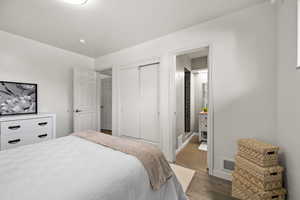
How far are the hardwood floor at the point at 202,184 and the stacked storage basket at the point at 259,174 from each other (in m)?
0.21

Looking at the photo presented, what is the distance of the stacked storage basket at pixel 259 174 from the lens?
1303 millimetres

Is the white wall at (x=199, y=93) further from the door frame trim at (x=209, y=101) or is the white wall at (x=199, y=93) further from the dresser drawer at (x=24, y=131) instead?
the dresser drawer at (x=24, y=131)

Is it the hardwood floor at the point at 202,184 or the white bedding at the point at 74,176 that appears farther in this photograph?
the hardwood floor at the point at 202,184

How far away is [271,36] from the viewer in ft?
5.32

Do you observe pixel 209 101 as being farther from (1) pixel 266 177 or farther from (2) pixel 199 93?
(2) pixel 199 93

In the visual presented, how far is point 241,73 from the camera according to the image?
5.94 ft

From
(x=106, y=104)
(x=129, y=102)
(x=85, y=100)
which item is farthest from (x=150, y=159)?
(x=106, y=104)

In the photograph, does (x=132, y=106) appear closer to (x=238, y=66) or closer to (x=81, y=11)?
(x=81, y=11)

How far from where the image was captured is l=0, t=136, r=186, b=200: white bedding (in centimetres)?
73

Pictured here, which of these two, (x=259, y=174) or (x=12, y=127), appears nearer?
(x=259, y=174)

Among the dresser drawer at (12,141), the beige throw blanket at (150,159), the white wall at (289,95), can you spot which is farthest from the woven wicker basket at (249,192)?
the dresser drawer at (12,141)

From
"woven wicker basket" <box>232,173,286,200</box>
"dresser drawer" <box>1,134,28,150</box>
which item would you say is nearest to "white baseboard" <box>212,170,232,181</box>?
"woven wicker basket" <box>232,173,286,200</box>

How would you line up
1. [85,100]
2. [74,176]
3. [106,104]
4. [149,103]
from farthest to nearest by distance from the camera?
[106,104] → [85,100] → [149,103] → [74,176]

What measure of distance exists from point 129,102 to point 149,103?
0.59 metres
